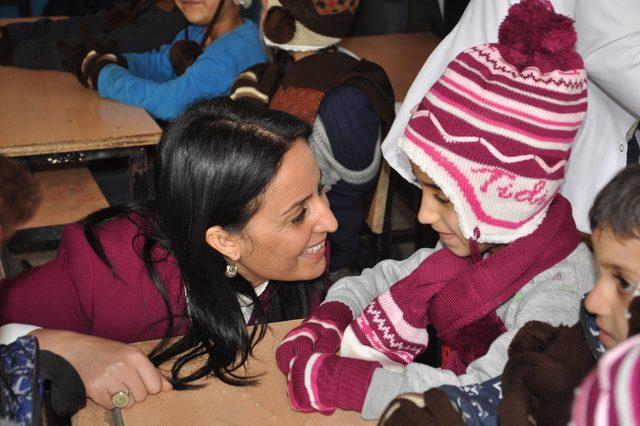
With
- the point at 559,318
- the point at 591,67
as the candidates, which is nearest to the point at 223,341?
the point at 559,318

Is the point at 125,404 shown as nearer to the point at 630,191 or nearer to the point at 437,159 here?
the point at 437,159

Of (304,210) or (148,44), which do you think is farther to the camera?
(148,44)

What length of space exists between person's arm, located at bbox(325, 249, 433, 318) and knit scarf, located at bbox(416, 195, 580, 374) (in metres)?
0.17

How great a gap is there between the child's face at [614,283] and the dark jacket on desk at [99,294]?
908mm

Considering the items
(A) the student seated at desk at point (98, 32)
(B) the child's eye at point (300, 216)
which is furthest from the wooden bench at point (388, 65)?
(B) the child's eye at point (300, 216)

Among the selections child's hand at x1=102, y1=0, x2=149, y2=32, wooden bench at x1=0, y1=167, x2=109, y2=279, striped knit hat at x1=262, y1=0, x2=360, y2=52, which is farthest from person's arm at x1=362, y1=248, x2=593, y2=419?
child's hand at x1=102, y1=0, x2=149, y2=32

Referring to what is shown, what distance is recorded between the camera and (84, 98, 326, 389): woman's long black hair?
168 centimetres

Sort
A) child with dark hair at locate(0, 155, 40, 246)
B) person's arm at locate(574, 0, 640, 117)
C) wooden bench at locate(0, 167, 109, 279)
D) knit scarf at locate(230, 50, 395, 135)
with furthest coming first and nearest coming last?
wooden bench at locate(0, 167, 109, 279) → knit scarf at locate(230, 50, 395, 135) → person's arm at locate(574, 0, 640, 117) → child with dark hair at locate(0, 155, 40, 246)

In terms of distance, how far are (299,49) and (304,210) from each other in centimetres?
109

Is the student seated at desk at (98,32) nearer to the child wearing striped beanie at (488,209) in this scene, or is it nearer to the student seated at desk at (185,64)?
the student seated at desk at (185,64)

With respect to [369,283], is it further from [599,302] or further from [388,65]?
[388,65]

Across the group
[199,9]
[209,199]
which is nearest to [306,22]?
[199,9]

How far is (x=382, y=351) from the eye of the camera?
5.23 feet

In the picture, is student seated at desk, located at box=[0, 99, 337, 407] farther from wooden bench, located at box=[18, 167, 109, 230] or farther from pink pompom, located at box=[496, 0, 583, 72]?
wooden bench, located at box=[18, 167, 109, 230]
